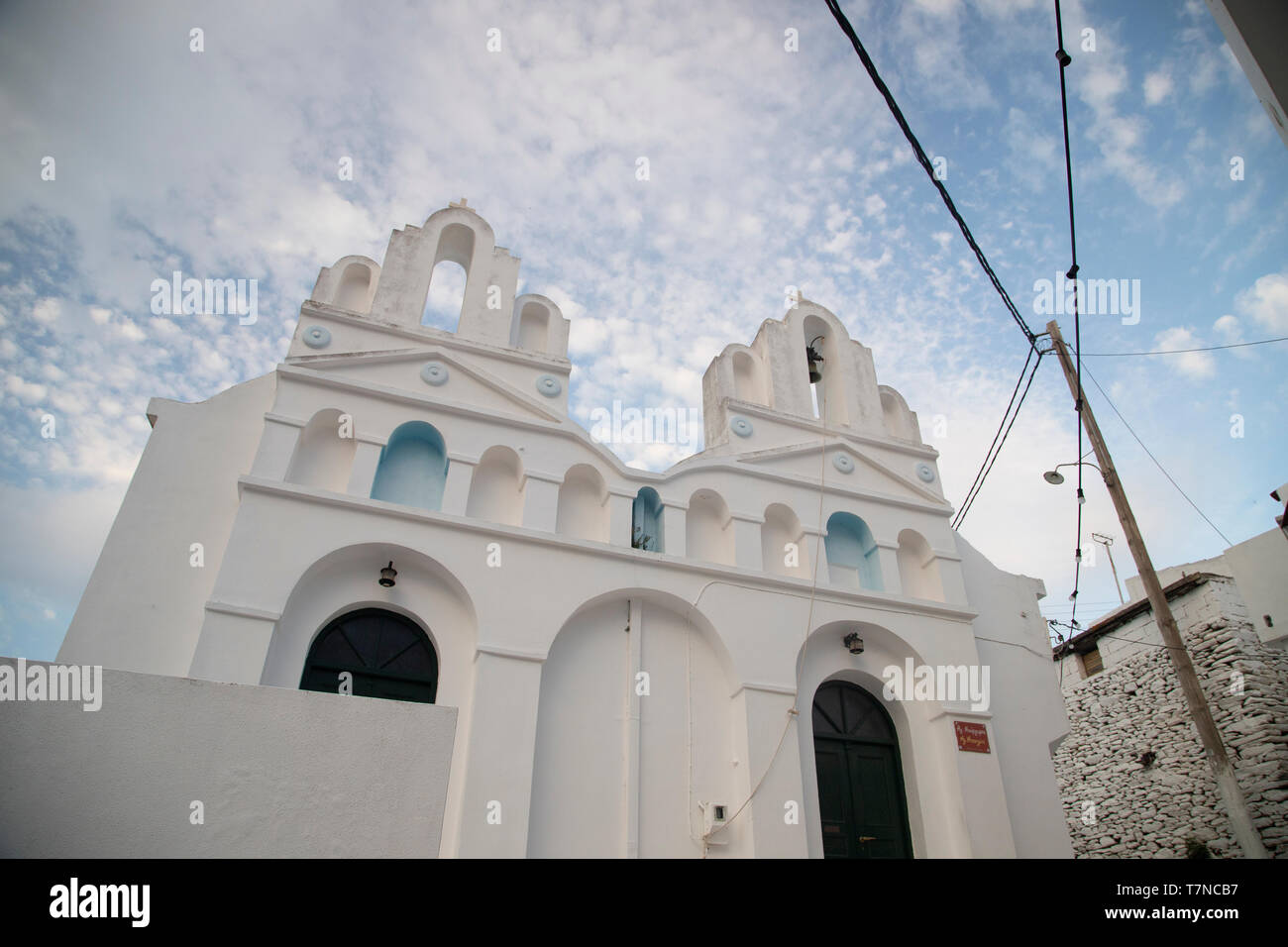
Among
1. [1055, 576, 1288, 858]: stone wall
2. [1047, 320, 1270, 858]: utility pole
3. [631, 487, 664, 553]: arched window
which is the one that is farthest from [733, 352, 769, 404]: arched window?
[1055, 576, 1288, 858]: stone wall

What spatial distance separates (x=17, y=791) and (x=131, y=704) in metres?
0.68

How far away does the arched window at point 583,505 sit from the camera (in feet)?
34.2

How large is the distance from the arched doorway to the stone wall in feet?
23.4

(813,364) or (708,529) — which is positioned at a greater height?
(813,364)

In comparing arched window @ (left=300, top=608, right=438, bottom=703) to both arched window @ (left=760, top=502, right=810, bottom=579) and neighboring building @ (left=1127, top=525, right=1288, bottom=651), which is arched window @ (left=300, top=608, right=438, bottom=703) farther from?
neighboring building @ (left=1127, top=525, right=1288, bottom=651)

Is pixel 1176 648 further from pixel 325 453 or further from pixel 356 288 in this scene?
pixel 356 288

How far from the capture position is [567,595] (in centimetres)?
934

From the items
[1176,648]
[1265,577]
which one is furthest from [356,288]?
[1265,577]

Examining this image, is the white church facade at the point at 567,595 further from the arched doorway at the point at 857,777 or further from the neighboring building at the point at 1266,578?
the neighboring building at the point at 1266,578

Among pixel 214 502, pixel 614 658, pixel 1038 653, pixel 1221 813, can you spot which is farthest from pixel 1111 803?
pixel 214 502

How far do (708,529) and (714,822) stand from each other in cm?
392

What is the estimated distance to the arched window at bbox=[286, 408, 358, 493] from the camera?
9.47m

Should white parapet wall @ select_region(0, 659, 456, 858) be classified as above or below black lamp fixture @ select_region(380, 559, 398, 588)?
below

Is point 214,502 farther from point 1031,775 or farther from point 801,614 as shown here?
point 1031,775
